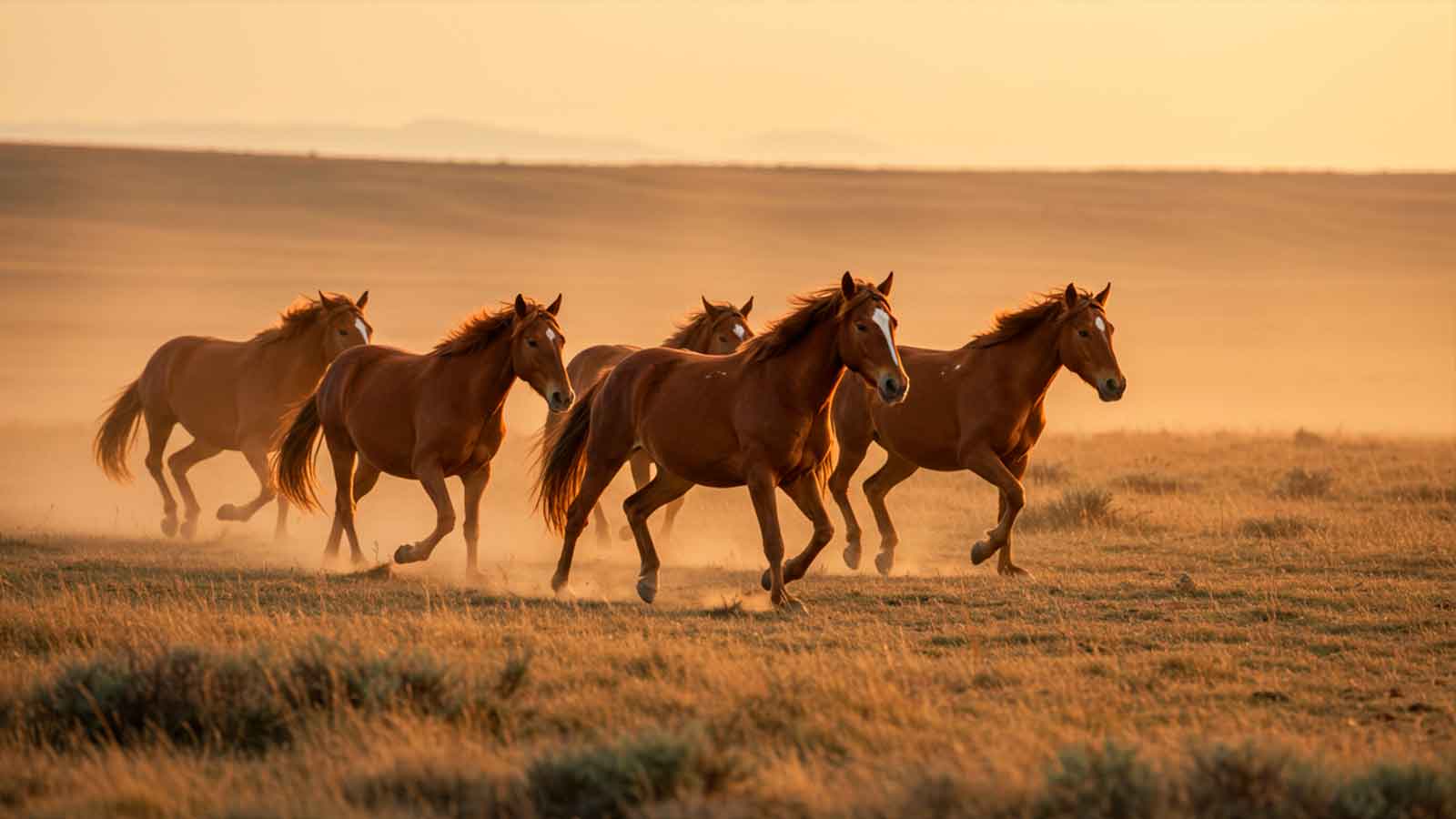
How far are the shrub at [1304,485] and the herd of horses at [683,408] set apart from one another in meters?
5.88

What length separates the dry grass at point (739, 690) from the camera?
6012mm

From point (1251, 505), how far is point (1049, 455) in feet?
23.6

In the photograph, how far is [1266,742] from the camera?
21.6 feet

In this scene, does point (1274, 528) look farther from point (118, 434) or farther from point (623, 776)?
point (118, 434)

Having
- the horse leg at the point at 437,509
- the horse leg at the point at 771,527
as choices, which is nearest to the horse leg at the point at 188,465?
the horse leg at the point at 437,509

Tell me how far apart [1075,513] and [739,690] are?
9466 mm

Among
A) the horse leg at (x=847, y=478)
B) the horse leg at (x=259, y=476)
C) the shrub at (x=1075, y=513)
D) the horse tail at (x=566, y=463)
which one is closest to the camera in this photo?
the horse tail at (x=566, y=463)

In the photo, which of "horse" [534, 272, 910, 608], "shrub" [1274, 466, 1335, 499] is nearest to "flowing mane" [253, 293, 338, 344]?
"horse" [534, 272, 910, 608]

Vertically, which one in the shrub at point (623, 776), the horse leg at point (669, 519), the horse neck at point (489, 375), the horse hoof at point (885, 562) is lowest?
the shrub at point (623, 776)

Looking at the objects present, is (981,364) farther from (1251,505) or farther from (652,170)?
(652,170)

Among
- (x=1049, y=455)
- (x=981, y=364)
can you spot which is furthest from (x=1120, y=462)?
(x=981, y=364)

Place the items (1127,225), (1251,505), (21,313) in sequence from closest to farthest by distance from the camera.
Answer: (1251,505) → (21,313) → (1127,225)

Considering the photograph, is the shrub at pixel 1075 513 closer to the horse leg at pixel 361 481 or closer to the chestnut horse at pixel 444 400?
the chestnut horse at pixel 444 400

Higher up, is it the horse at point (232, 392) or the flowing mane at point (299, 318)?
the flowing mane at point (299, 318)
